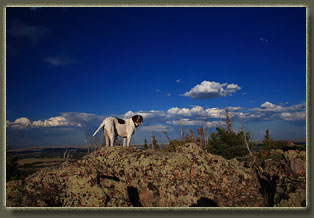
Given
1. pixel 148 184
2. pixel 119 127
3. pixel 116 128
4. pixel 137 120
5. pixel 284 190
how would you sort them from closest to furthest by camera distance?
pixel 148 184, pixel 284 190, pixel 116 128, pixel 119 127, pixel 137 120

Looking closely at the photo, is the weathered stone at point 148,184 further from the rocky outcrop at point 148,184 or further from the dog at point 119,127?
the dog at point 119,127

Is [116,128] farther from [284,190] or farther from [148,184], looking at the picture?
[284,190]

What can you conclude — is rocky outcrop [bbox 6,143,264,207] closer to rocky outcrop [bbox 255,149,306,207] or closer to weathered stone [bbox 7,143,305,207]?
weathered stone [bbox 7,143,305,207]

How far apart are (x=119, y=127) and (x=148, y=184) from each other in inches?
155

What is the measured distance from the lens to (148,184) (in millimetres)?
5211

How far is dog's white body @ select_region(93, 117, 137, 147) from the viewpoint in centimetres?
812

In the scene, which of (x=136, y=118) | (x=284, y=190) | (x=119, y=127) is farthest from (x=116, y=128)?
(x=284, y=190)

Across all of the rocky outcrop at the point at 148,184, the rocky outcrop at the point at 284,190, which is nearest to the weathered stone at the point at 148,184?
the rocky outcrop at the point at 148,184

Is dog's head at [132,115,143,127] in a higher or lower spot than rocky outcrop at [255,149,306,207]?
higher

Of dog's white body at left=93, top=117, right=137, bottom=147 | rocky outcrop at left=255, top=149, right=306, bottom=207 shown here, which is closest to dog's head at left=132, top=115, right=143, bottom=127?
dog's white body at left=93, top=117, right=137, bottom=147

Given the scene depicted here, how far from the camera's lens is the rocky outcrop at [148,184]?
4.72 metres

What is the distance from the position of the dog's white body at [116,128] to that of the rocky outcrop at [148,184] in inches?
84.4

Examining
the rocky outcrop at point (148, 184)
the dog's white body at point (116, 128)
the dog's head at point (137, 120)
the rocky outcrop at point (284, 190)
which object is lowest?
the rocky outcrop at point (284, 190)

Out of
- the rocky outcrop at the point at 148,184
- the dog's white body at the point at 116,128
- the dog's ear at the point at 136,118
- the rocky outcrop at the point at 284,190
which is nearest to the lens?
the rocky outcrop at the point at 148,184
